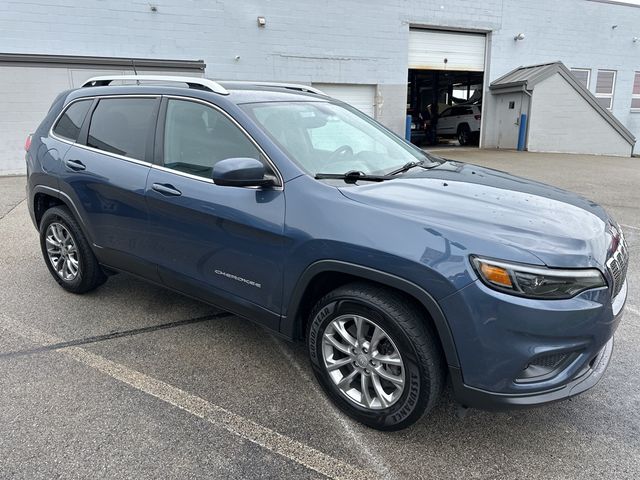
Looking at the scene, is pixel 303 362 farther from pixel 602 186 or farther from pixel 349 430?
pixel 602 186

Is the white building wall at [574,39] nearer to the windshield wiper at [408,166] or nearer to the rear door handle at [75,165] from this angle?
the windshield wiper at [408,166]

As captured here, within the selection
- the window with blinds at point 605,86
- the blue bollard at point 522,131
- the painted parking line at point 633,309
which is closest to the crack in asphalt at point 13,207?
the painted parking line at point 633,309

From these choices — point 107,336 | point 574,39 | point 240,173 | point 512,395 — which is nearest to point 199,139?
point 240,173

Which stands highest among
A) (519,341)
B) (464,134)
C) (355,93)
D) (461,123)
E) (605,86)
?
(605,86)

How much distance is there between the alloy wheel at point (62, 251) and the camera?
14.2 ft

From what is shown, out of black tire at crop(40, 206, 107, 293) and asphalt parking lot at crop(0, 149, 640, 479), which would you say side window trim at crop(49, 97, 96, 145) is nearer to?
black tire at crop(40, 206, 107, 293)

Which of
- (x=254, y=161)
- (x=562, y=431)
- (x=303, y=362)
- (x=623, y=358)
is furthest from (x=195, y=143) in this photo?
(x=623, y=358)

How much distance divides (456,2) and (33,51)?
13.6 metres

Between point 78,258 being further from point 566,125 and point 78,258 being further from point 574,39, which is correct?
point 574,39

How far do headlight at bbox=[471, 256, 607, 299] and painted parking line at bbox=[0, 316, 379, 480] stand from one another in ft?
3.58

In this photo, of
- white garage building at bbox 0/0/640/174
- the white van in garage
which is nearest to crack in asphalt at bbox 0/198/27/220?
white garage building at bbox 0/0/640/174

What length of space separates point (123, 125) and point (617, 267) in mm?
3470

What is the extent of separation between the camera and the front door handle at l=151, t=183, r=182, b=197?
325cm

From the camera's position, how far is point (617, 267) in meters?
2.54
